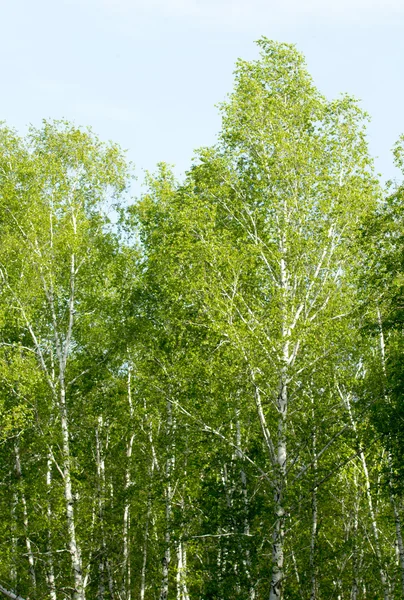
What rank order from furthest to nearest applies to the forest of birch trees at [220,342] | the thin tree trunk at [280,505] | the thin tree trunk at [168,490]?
1. the thin tree trunk at [168,490]
2. the forest of birch trees at [220,342]
3. the thin tree trunk at [280,505]

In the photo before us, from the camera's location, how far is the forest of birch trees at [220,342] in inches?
646

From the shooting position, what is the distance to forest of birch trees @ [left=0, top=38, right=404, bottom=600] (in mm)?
16406

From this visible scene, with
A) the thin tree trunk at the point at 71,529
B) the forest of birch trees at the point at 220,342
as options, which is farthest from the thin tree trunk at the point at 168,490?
the thin tree trunk at the point at 71,529

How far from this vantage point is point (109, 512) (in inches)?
849

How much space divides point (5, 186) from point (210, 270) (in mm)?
7840

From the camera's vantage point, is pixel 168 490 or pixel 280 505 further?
pixel 168 490

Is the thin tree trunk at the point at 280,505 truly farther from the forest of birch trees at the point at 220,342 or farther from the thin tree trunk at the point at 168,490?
the thin tree trunk at the point at 168,490

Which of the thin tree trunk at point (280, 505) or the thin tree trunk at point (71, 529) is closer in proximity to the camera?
the thin tree trunk at point (280, 505)

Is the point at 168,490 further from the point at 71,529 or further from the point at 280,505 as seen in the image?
the point at 280,505

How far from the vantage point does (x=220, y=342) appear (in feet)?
58.5

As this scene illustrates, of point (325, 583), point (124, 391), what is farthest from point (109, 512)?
point (325, 583)

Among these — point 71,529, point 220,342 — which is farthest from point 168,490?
point 220,342

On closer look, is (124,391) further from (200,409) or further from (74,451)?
(200,409)

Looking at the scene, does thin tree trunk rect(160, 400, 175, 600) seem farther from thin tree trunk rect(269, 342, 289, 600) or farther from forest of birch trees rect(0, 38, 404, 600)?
thin tree trunk rect(269, 342, 289, 600)
